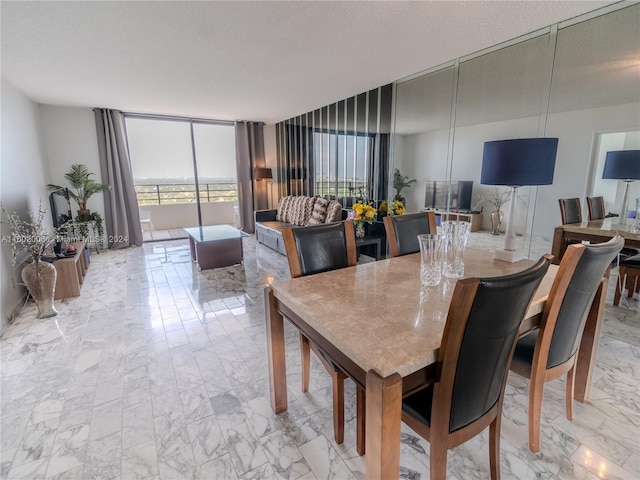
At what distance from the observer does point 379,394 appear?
0.80 m

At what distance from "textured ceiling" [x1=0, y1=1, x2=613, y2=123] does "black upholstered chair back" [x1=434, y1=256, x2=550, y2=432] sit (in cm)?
212

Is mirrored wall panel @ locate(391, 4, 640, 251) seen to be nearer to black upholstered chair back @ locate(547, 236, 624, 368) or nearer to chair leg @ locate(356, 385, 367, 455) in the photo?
black upholstered chair back @ locate(547, 236, 624, 368)

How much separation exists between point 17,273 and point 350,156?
13.9 ft

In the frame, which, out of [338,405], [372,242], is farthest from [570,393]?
[372,242]

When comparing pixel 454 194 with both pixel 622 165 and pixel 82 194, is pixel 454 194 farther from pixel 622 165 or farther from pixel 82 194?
pixel 82 194

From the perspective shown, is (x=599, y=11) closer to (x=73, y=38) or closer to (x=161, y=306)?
(x=73, y=38)

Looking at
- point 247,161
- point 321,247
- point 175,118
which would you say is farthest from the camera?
point 247,161

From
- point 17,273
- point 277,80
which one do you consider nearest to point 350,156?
point 277,80

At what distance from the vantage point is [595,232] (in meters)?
2.46

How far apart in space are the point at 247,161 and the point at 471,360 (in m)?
6.25

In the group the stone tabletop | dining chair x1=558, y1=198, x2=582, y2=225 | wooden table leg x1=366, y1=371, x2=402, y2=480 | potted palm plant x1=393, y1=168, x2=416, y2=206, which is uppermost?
potted palm plant x1=393, y1=168, x2=416, y2=206

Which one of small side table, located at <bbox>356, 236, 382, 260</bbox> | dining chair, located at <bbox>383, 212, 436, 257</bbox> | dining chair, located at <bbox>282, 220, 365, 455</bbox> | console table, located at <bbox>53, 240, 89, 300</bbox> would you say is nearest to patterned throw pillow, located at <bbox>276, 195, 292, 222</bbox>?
small side table, located at <bbox>356, 236, 382, 260</bbox>

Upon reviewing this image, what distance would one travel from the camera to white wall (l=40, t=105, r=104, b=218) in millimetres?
4828

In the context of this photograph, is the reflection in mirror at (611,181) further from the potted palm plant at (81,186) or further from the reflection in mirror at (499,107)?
the potted palm plant at (81,186)
